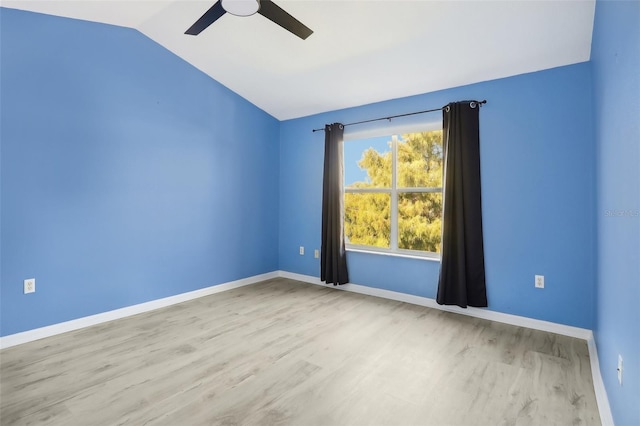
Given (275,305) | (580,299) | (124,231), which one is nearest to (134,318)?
(124,231)

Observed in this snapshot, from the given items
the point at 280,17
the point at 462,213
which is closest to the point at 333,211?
the point at 462,213

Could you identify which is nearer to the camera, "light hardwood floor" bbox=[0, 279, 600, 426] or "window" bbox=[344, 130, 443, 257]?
"light hardwood floor" bbox=[0, 279, 600, 426]

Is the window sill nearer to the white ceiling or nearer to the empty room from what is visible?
the empty room

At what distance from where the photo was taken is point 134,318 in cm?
309

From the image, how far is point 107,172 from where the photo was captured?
3010mm

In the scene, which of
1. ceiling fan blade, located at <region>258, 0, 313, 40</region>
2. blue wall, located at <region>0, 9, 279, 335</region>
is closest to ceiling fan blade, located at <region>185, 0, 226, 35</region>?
ceiling fan blade, located at <region>258, 0, 313, 40</region>

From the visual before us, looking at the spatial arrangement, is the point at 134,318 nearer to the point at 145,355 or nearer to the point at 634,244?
the point at 145,355

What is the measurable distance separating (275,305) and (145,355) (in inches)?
56.5

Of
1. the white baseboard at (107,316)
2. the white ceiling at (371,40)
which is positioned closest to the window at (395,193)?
the white ceiling at (371,40)

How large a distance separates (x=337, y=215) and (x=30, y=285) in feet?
10.2

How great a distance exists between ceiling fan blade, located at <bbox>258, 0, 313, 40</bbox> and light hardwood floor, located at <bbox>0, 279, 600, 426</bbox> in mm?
2387

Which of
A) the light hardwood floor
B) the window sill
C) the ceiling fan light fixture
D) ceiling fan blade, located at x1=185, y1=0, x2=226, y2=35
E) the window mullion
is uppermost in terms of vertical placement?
ceiling fan blade, located at x1=185, y1=0, x2=226, y2=35

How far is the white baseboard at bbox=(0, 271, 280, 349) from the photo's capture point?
8.24 feet

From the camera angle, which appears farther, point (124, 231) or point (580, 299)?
→ point (124, 231)
